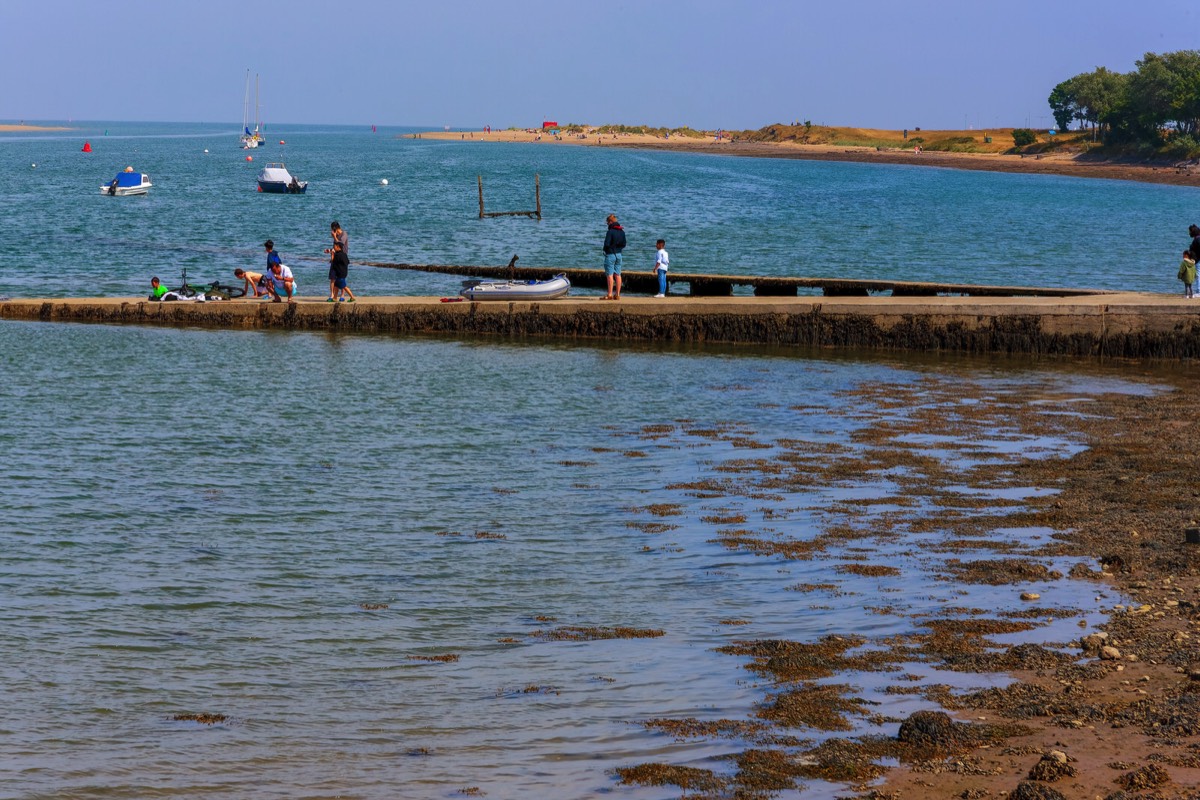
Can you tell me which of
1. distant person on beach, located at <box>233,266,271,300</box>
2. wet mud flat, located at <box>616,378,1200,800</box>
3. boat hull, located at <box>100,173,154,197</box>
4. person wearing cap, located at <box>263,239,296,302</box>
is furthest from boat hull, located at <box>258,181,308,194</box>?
wet mud flat, located at <box>616,378,1200,800</box>

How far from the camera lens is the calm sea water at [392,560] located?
8.85 metres

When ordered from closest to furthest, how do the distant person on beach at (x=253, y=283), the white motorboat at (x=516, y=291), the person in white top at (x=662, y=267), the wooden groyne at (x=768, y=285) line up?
the white motorboat at (x=516, y=291) → the person in white top at (x=662, y=267) → the wooden groyne at (x=768, y=285) → the distant person on beach at (x=253, y=283)

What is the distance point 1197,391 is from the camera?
22.3m

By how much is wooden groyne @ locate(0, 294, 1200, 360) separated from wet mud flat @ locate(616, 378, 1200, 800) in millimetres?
6625

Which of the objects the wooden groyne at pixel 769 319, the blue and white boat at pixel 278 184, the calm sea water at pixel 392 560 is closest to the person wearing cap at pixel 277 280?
the wooden groyne at pixel 769 319

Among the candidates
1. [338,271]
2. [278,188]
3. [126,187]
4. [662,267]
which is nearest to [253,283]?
[338,271]

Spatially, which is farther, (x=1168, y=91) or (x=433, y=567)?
(x=1168, y=91)

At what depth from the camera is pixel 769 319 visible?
28.3m

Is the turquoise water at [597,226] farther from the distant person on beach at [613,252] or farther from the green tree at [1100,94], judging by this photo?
the green tree at [1100,94]

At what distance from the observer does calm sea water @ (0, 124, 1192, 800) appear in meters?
8.85

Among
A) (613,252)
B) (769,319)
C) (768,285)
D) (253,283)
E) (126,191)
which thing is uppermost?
(126,191)

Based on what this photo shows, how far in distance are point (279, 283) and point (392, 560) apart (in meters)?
18.9

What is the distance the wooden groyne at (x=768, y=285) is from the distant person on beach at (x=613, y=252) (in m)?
3.75

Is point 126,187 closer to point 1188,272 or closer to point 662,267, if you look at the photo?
point 662,267
